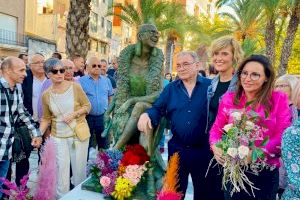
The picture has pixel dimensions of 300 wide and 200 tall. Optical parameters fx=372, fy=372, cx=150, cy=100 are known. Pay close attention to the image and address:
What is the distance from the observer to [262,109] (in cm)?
265

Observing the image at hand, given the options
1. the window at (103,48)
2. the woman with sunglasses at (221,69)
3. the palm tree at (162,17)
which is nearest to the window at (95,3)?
the window at (103,48)

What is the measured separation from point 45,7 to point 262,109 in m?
29.0

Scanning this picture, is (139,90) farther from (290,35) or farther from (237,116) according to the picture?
(290,35)

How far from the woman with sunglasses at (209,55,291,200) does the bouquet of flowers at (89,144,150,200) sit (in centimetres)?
119

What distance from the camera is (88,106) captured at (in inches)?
179

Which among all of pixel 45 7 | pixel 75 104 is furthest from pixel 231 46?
pixel 45 7

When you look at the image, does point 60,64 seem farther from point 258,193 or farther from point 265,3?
point 265,3

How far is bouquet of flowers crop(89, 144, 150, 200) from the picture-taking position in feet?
12.2

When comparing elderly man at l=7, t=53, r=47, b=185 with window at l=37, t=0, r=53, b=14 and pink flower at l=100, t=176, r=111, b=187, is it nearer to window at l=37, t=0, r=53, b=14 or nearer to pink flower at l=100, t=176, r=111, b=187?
pink flower at l=100, t=176, r=111, b=187

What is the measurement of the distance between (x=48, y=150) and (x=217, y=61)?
1.85m

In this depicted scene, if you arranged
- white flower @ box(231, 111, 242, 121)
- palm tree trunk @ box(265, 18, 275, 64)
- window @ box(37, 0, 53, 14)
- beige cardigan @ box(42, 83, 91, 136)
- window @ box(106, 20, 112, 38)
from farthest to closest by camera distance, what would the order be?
window @ box(106, 20, 112, 38) → window @ box(37, 0, 53, 14) → palm tree trunk @ box(265, 18, 275, 64) → beige cardigan @ box(42, 83, 91, 136) → white flower @ box(231, 111, 242, 121)

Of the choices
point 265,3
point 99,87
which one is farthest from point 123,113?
point 265,3

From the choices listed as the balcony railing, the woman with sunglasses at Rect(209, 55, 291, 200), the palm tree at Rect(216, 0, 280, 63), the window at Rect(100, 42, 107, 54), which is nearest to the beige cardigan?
the woman with sunglasses at Rect(209, 55, 291, 200)

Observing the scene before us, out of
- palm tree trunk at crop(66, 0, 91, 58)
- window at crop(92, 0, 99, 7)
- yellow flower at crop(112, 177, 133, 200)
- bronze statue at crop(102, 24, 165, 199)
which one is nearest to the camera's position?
yellow flower at crop(112, 177, 133, 200)
